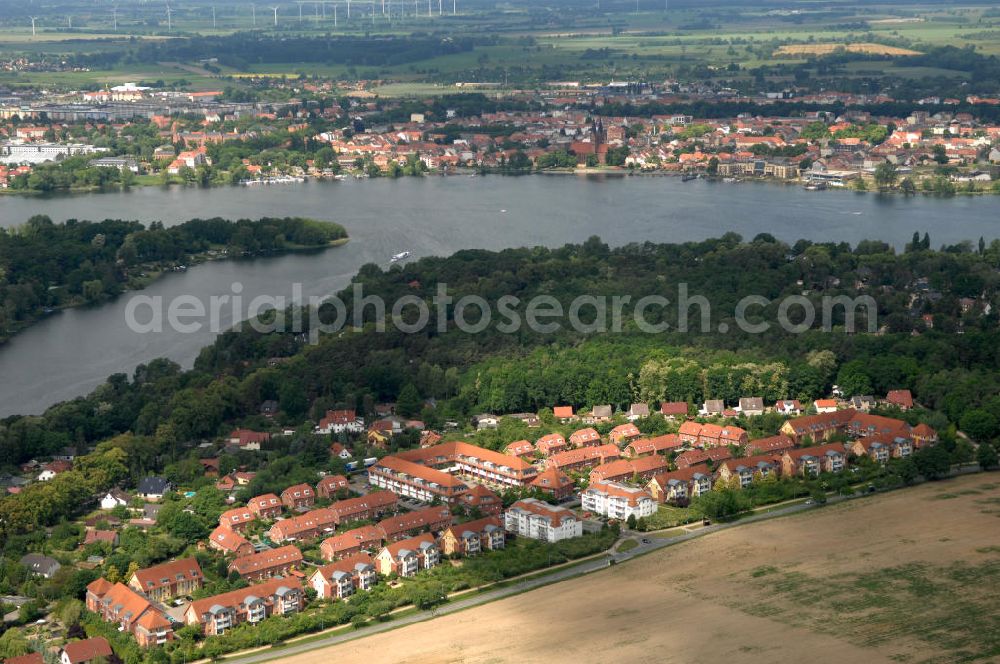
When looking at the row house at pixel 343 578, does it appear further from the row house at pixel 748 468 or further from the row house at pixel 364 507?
the row house at pixel 748 468

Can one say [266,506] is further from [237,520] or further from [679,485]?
[679,485]

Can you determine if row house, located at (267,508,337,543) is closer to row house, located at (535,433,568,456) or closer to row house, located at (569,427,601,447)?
row house, located at (535,433,568,456)

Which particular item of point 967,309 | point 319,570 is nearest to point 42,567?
point 319,570

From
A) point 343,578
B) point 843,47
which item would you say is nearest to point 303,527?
point 343,578

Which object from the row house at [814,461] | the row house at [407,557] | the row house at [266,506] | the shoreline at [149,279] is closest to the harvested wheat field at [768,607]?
the row house at [407,557]

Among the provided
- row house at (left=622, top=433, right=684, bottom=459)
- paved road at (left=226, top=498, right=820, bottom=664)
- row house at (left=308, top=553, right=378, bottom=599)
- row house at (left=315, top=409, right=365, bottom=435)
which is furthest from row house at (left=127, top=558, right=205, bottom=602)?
row house at (left=622, top=433, right=684, bottom=459)

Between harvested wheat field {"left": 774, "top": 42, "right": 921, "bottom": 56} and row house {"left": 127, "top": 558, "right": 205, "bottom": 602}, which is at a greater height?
harvested wheat field {"left": 774, "top": 42, "right": 921, "bottom": 56}
